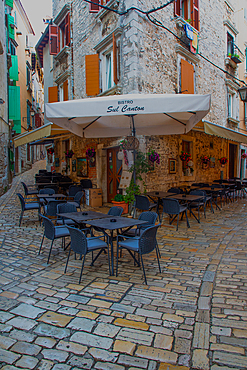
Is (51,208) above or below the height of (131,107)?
below

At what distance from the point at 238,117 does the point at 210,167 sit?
4677 millimetres

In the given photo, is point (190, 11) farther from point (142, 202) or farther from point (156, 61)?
point (142, 202)

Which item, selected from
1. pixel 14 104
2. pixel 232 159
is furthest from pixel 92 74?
pixel 232 159

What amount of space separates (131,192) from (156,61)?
438 centimetres

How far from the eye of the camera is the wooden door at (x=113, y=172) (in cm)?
881

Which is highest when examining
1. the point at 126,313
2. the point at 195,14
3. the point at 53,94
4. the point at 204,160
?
the point at 195,14

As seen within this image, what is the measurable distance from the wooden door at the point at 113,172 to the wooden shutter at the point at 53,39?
23.6 ft

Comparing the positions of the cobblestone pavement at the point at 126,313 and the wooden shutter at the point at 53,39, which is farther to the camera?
the wooden shutter at the point at 53,39

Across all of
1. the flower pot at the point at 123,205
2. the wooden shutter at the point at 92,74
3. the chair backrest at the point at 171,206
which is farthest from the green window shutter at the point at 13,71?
the chair backrest at the point at 171,206

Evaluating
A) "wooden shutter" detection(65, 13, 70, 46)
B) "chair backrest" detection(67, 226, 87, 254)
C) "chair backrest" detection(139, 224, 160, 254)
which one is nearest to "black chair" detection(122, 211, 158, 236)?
"chair backrest" detection(139, 224, 160, 254)

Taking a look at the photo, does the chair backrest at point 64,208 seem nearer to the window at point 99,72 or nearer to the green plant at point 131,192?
the green plant at point 131,192

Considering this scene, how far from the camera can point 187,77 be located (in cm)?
950

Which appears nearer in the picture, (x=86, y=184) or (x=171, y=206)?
(x=171, y=206)

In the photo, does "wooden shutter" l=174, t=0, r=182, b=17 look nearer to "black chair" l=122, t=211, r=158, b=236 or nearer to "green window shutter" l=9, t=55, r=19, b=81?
"black chair" l=122, t=211, r=158, b=236
